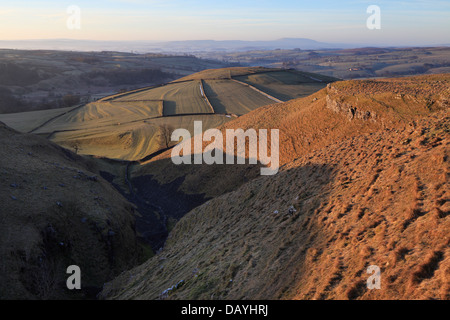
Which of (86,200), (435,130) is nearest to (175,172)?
(86,200)

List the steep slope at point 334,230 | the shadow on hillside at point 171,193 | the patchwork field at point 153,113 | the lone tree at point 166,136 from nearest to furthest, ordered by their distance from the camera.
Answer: the steep slope at point 334,230 → the shadow on hillside at point 171,193 → the lone tree at point 166,136 → the patchwork field at point 153,113

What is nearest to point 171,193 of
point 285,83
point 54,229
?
point 54,229

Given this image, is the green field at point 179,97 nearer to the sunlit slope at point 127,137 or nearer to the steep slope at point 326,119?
the sunlit slope at point 127,137

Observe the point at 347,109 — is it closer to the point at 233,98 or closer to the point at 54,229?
the point at 54,229

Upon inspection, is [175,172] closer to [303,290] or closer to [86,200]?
[86,200]

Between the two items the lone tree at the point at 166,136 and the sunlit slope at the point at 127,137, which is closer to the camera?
the lone tree at the point at 166,136

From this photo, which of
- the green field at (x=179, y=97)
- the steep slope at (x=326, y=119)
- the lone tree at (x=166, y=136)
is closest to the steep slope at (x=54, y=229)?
the steep slope at (x=326, y=119)

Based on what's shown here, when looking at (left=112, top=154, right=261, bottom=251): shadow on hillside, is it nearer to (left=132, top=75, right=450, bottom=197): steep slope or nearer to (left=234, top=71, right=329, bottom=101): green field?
(left=132, top=75, right=450, bottom=197): steep slope
